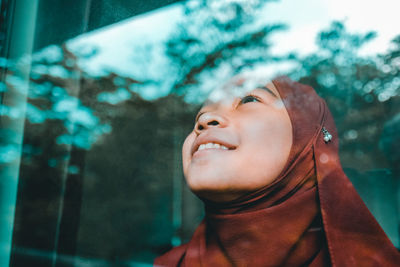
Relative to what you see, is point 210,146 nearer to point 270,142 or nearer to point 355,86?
point 270,142

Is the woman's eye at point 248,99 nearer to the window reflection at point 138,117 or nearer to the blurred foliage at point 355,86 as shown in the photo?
the window reflection at point 138,117

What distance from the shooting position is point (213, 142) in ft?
3.12

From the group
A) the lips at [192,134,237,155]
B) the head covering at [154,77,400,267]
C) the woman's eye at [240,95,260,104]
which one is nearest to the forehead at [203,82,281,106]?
the woman's eye at [240,95,260,104]

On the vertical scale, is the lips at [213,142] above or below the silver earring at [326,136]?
below

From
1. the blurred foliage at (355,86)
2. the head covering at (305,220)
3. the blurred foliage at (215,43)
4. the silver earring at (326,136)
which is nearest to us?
the head covering at (305,220)

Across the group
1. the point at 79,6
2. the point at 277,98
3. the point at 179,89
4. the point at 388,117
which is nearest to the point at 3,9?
the point at 79,6

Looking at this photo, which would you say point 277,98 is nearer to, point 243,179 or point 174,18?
point 243,179

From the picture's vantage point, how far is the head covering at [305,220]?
836mm

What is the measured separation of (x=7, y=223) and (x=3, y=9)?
110 cm

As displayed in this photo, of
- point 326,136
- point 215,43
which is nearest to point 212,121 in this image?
point 326,136

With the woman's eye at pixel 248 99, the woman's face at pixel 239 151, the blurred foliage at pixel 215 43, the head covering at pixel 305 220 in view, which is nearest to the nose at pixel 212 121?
the woman's face at pixel 239 151

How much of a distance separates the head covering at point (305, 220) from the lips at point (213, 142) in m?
0.17

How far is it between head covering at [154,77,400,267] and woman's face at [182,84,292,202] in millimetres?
Result: 38

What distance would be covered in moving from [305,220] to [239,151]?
11.9 inches
